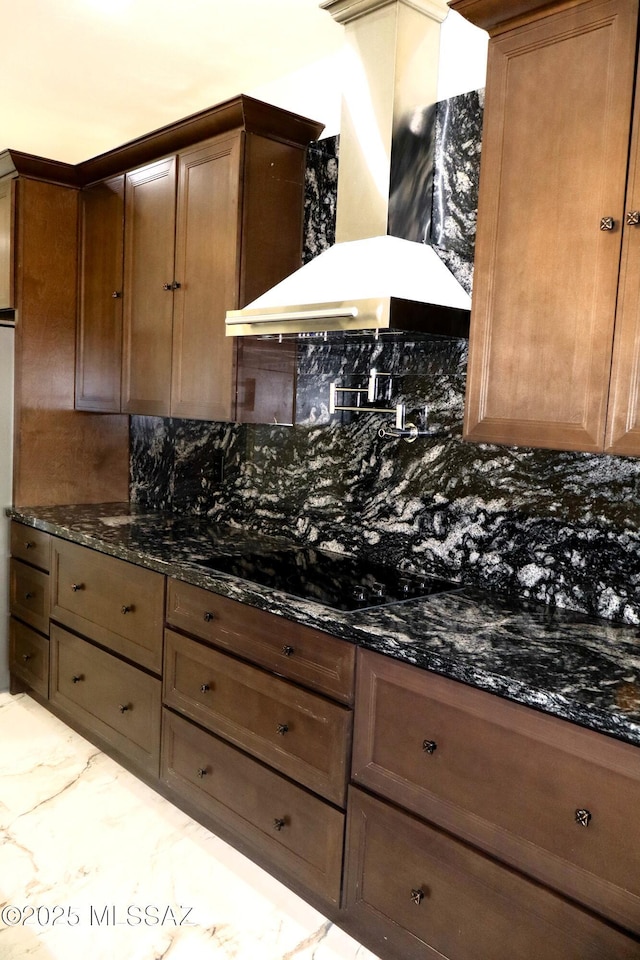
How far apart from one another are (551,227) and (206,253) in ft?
4.88

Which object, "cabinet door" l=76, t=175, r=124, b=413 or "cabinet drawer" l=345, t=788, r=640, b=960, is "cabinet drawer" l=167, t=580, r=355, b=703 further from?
"cabinet door" l=76, t=175, r=124, b=413

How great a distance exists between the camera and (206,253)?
293 centimetres

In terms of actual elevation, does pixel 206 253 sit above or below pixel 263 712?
above

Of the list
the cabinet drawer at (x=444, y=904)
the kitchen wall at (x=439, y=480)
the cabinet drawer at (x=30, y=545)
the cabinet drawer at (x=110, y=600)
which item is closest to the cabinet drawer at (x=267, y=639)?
the cabinet drawer at (x=110, y=600)

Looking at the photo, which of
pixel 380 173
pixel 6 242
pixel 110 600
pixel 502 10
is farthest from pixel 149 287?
pixel 502 10

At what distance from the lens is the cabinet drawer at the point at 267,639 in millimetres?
1995

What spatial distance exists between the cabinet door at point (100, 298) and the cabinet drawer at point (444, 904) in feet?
7.39

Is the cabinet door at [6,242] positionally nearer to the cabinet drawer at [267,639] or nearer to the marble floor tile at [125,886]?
the cabinet drawer at [267,639]

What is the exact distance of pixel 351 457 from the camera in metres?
2.85

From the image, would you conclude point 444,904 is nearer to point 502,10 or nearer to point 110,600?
point 110,600

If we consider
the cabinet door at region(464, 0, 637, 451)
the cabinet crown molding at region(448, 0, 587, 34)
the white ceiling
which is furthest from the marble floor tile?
the white ceiling

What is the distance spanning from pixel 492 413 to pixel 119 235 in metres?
2.14

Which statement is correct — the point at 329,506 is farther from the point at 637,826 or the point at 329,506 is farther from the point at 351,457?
the point at 637,826

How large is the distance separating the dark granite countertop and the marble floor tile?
32.2 inches
